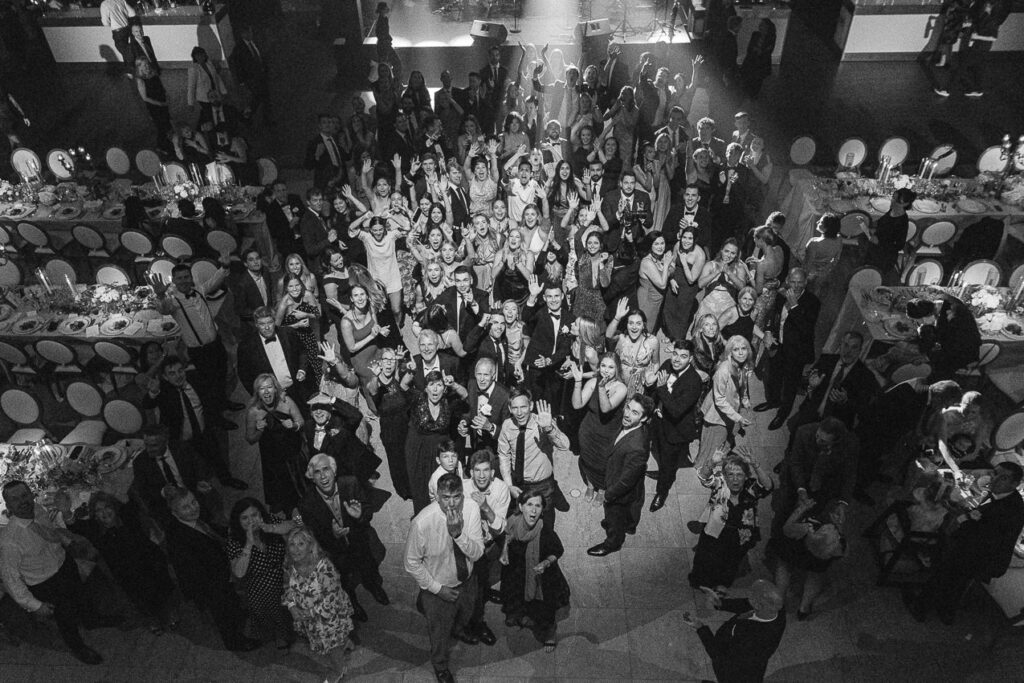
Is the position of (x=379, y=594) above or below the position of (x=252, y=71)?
below

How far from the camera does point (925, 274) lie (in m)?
7.78

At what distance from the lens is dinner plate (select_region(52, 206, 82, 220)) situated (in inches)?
340

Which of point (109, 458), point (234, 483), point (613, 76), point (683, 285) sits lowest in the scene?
point (234, 483)

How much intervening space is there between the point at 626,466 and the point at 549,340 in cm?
135

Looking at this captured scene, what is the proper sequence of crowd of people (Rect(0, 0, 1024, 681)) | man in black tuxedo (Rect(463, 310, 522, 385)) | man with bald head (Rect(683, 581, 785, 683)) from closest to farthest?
1. man with bald head (Rect(683, 581, 785, 683))
2. crowd of people (Rect(0, 0, 1024, 681))
3. man in black tuxedo (Rect(463, 310, 522, 385))

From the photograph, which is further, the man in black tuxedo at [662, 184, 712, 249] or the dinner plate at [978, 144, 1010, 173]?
the dinner plate at [978, 144, 1010, 173]

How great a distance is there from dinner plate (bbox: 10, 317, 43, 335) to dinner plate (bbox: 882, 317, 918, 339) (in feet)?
27.1

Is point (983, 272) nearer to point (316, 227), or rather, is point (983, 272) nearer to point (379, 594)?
point (379, 594)

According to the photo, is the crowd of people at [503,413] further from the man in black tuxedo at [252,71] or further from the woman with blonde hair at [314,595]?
the man in black tuxedo at [252,71]

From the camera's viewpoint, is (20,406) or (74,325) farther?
(74,325)

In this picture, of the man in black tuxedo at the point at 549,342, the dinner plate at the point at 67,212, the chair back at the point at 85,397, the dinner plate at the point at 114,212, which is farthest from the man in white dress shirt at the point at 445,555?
the dinner plate at the point at 67,212

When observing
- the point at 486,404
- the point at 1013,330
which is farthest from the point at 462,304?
the point at 1013,330

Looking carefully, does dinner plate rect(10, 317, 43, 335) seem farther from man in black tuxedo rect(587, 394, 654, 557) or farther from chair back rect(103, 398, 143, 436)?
man in black tuxedo rect(587, 394, 654, 557)

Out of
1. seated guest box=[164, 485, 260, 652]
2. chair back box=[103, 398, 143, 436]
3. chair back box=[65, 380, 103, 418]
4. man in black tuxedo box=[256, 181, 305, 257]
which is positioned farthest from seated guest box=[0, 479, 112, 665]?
man in black tuxedo box=[256, 181, 305, 257]
